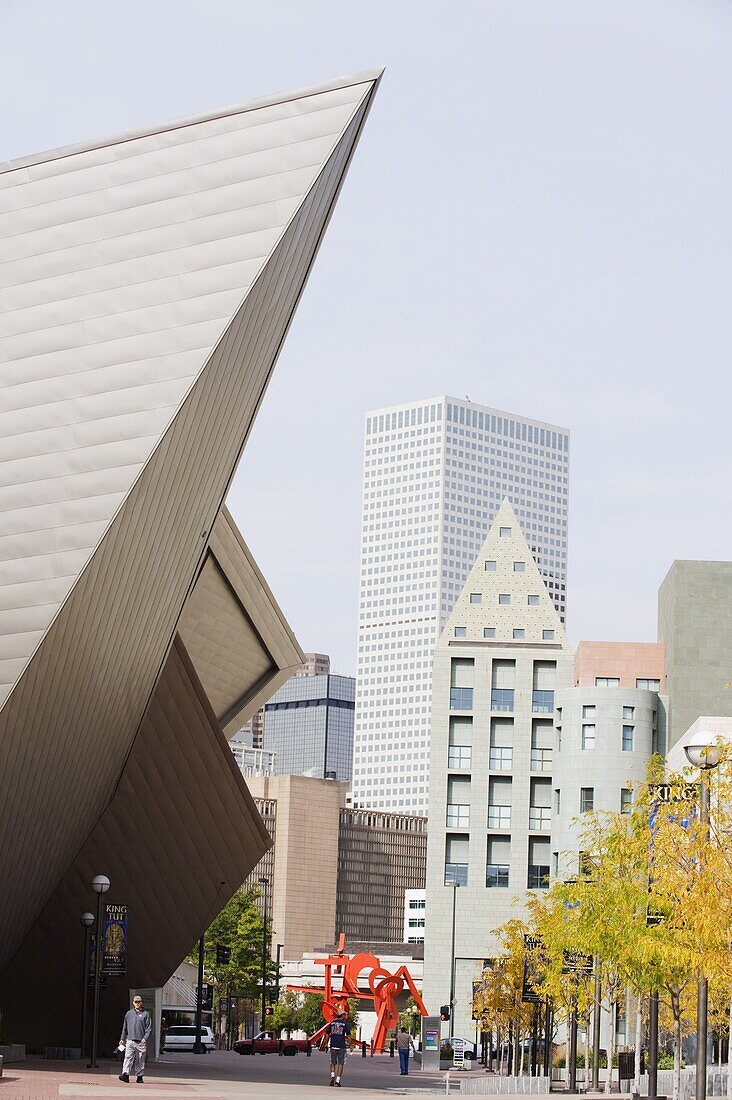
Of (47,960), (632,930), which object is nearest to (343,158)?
(632,930)

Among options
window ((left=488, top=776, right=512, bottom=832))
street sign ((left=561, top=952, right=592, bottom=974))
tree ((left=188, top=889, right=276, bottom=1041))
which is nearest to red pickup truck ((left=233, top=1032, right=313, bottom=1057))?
tree ((left=188, top=889, right=276, bottom=1041))

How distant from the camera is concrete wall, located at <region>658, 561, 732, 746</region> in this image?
84.9 meters

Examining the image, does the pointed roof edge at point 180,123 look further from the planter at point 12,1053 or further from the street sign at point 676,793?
the planter at point 12,1053

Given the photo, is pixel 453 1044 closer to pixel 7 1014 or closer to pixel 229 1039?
pixel 229 1039

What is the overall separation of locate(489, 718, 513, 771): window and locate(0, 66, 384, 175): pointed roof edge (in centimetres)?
6913

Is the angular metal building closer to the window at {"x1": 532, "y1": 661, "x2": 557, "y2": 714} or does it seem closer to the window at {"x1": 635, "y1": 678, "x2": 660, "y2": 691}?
the window at {"x1": 532, "y1": 661, "x2": 557, "y2": 714}

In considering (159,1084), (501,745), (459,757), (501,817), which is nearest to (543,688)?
(501,745)

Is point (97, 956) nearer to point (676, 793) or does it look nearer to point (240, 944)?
point (676, 793)

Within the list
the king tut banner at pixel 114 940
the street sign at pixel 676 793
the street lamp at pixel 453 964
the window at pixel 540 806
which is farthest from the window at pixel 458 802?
the street sign at pixel 676 793

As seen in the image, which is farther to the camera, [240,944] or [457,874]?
[240,944]

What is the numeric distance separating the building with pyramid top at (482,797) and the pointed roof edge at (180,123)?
221 ft

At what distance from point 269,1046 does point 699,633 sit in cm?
3558

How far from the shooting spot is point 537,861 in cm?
8388

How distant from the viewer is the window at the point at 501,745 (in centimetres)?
8531
